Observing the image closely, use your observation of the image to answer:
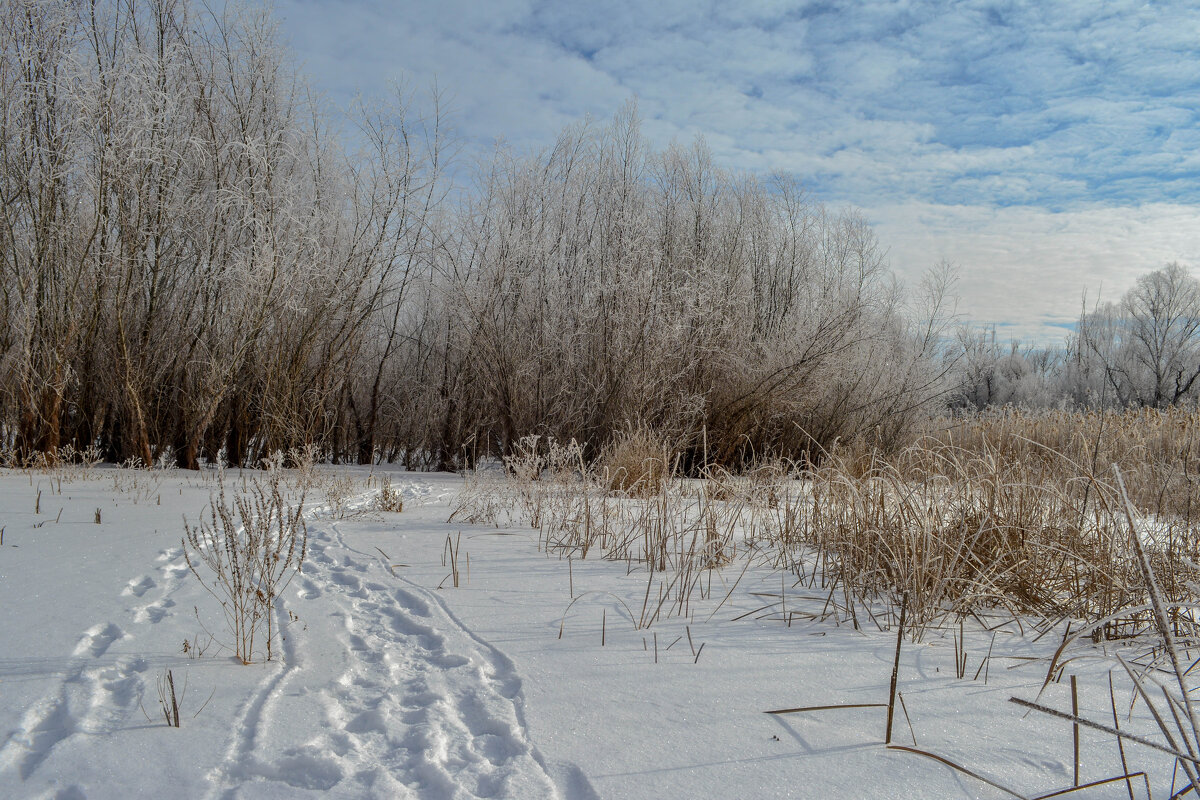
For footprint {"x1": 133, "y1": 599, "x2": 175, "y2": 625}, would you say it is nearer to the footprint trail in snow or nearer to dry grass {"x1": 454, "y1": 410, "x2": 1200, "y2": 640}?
the footprint trail in snow

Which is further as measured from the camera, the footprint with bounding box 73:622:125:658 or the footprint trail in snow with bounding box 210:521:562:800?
the footprint with bounding box 73:622:125:658

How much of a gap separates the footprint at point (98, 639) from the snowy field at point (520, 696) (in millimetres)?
17

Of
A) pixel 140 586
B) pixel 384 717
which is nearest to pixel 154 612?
pixel 140 586

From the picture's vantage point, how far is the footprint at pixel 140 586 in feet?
11.3

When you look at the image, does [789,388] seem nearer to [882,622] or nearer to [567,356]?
[567,356]

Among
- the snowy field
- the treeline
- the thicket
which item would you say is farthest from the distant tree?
the snowy field

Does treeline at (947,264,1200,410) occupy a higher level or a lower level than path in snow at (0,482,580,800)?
higher

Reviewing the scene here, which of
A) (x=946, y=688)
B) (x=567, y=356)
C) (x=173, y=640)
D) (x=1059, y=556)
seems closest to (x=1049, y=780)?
(x=946, y=688)

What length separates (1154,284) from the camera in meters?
30.9

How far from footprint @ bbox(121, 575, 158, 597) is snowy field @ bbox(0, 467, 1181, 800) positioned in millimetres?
22

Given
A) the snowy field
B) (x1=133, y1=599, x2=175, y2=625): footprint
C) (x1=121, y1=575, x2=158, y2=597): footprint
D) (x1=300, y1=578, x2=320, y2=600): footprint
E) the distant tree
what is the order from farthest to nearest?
the distant tree < (x1=300, y1=578, x2=320, y2=600): footprint < (x1=121, y1=575, x2=158, y2=597): footprint < (x1=133, y1=599, x2=175, y2=625): footprint < the snowy field

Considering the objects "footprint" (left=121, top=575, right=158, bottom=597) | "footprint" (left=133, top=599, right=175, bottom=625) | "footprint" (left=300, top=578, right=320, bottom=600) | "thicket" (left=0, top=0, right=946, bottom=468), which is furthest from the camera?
"thicket" (left=0, top=0, right=946, bottom=468)

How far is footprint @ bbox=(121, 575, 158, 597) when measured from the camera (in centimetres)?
345

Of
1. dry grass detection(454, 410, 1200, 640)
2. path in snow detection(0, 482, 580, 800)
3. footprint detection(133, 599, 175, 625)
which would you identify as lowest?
path in snow detection(0, 482, 580, 800)
